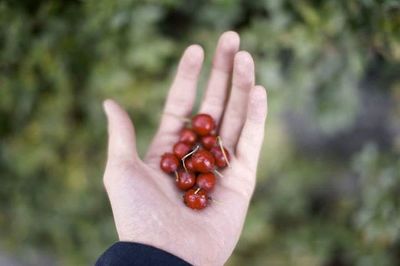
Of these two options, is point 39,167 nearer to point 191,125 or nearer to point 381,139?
point 191,125

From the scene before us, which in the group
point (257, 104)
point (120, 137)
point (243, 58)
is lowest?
point (120, 137)

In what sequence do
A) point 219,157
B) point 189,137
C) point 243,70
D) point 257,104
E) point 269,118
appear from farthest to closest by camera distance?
point 269,118, point 189,137, point 219,157, point 243,70, point 257,104

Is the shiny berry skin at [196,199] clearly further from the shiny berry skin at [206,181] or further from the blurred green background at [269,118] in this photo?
the blurred green background at [269,118]

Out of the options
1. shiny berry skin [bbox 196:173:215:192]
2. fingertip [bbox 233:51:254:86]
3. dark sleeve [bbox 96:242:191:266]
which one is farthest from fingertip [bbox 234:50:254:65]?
dark sleeve [bbox 96:242:191:266]

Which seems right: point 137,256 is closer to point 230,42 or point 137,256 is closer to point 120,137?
point 120,137

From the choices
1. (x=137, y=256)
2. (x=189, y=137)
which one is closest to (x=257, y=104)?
(x=189, y=137)

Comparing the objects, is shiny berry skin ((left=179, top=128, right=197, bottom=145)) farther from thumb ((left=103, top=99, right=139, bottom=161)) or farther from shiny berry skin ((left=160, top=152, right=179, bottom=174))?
thumb ((left=103, top=99, right=139, bottom=161))

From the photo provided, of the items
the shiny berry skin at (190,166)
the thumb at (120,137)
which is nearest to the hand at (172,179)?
the thumb at (120,137)
